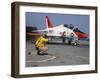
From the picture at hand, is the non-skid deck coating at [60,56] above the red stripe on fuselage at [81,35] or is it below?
below

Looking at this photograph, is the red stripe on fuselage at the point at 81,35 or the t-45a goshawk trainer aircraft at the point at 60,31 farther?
the red stripe on fuselage at the point at 81,35

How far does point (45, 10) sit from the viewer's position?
188 centimetres

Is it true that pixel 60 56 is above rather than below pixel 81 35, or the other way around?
below

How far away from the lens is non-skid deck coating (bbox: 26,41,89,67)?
1.84 m

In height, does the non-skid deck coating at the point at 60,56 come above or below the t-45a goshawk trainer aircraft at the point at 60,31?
below

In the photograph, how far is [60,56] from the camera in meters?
1.94

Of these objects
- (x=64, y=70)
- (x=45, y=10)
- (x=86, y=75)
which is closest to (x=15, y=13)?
(x=45, y=10)

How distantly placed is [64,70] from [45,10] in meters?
0.51

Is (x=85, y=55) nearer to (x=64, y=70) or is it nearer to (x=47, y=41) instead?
(x=64, y=70)

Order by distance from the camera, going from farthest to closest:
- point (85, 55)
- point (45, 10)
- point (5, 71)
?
point (85, 55)
point (45, 10)
point (5, 71)

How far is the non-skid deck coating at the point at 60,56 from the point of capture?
184 centimetres

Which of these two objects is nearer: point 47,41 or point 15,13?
point 15,13

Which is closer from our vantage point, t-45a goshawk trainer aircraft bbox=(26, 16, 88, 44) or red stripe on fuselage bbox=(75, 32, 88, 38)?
t-45a goshawk trainer aircraft bbox=(26, 16, 88, 44)

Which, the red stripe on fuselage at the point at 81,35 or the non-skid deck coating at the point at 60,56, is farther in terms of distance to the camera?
the red stripe on fuselage at the point at 81,35
